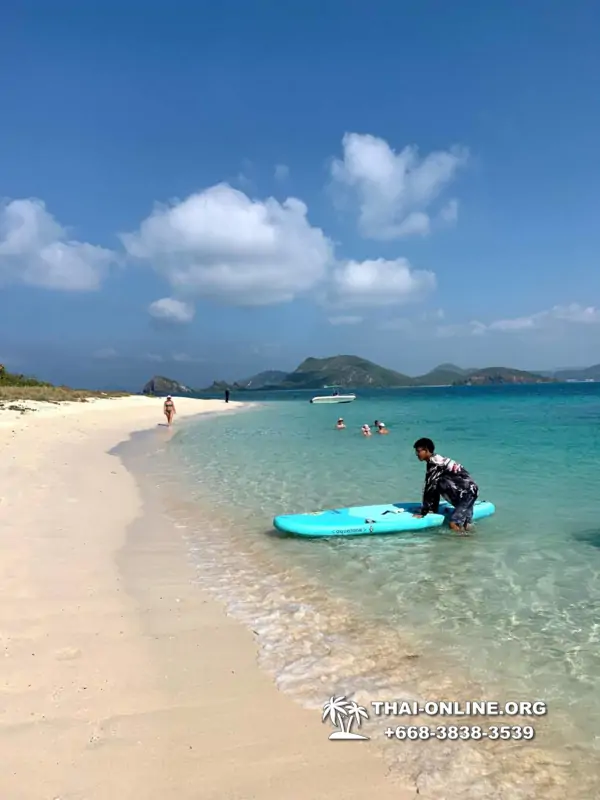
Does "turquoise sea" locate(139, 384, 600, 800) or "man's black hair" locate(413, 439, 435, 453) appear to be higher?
"man's black hair" locate(413, 439, 435, 453)

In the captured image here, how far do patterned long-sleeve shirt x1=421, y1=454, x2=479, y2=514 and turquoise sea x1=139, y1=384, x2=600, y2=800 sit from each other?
648mm

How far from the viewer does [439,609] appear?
631 cm

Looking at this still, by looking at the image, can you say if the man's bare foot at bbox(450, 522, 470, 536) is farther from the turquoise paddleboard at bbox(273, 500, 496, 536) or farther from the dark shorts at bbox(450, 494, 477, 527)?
the turquoise paddleboard at bbox(273, 500, 496, 536)

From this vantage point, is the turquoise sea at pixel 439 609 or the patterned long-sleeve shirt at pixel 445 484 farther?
the patterned long-sleeve shirt at pixel 445 484

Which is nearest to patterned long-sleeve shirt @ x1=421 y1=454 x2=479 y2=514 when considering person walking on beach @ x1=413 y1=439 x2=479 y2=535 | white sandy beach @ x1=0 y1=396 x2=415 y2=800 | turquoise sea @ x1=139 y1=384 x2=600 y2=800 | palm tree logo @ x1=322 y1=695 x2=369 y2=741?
person walking on beach @ x1=413 y1=439 x2=479 y2=535

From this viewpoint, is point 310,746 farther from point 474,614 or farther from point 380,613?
point 474,614

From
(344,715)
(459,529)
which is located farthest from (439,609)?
(459,529)

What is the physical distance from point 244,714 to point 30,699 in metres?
1.64

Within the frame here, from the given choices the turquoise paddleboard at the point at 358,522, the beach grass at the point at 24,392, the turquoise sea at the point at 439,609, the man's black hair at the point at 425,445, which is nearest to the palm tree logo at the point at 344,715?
the turquoise sea at the point at 439,609

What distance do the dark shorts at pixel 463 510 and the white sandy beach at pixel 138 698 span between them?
4.77 metres

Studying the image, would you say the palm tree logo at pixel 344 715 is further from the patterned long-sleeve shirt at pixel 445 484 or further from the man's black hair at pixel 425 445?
the patterned long-sleeve shirt at pixel 445 484

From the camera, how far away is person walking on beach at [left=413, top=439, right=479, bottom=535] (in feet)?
30.9

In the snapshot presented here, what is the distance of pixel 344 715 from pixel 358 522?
5.33 m

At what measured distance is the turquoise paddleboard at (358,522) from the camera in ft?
30.4
